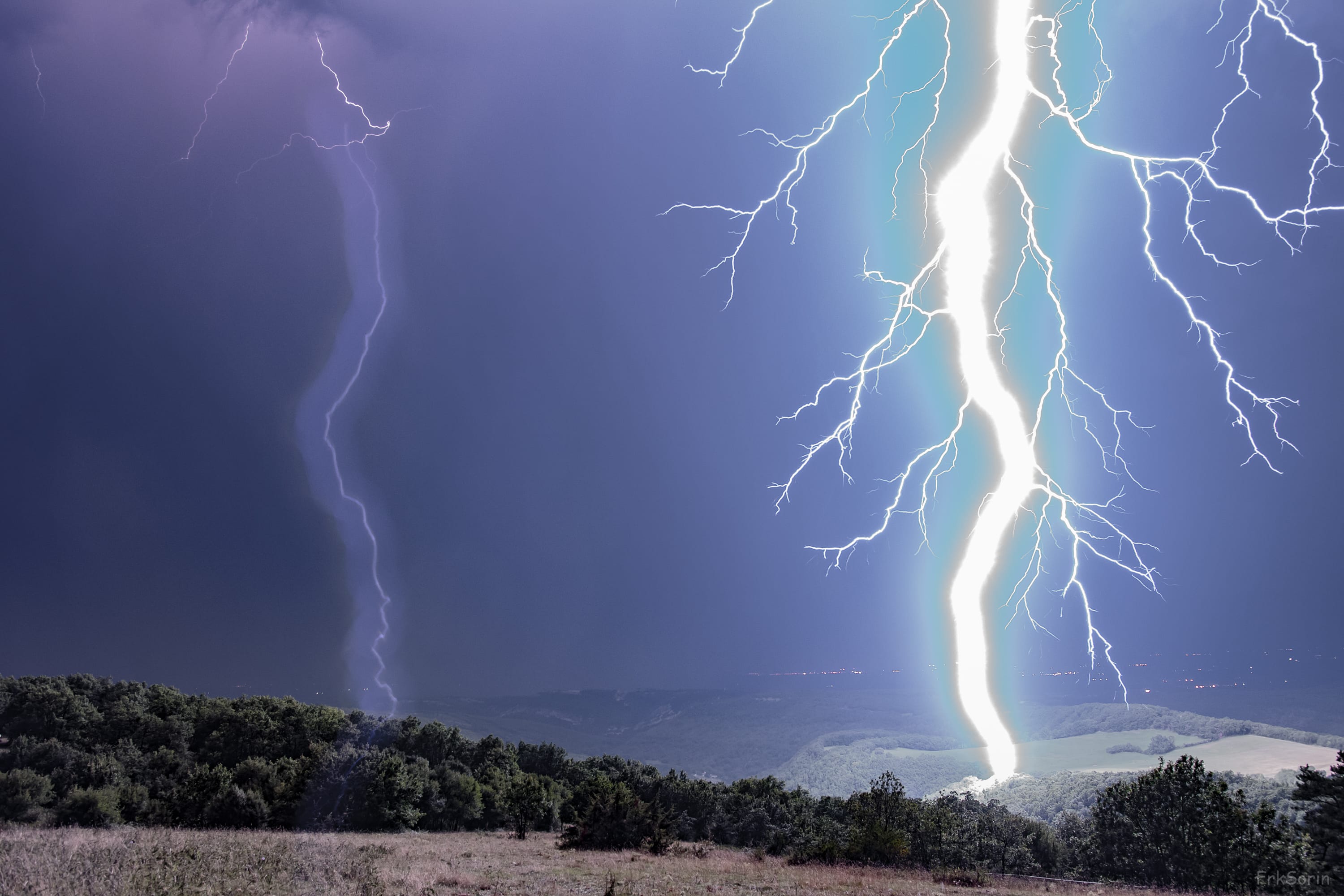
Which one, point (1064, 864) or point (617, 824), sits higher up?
point (617, 824)

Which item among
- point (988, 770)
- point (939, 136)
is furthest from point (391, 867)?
point (988, 770)

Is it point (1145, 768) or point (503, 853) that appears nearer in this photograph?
point (503, 853)

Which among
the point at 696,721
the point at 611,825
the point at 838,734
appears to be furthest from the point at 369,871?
the point at 696,721

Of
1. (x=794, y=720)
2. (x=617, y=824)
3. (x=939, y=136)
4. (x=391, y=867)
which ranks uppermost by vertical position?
(x=939, y=136)

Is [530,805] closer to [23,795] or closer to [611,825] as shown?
[611,825]

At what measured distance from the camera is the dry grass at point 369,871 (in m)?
8.56

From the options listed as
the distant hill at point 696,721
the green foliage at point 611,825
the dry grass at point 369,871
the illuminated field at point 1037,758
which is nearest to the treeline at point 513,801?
the green foliage at point 611,825

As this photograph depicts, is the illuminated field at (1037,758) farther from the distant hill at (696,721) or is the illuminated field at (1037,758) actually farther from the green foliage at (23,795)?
the green foliage at (23,795)

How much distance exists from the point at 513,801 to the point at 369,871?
17.7 metres

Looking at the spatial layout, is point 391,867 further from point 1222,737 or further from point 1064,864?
point 1222,737

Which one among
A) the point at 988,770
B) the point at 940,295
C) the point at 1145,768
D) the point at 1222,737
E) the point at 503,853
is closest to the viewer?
the point at 503,853

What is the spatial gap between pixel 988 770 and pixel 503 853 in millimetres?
106291

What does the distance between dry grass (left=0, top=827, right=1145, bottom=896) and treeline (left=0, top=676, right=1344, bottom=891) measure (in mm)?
3431

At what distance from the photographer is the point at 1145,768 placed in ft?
250
